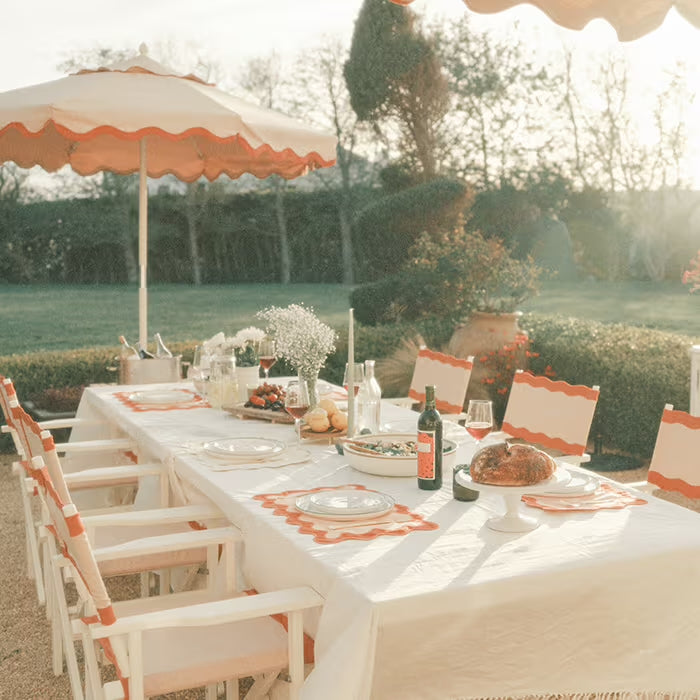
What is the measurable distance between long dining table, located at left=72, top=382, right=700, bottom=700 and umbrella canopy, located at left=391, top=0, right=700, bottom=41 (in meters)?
1.32

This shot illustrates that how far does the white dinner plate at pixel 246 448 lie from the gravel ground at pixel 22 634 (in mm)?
877

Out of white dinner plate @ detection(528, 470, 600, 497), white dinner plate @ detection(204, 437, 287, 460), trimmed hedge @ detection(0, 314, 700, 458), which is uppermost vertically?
white dinner plate @ detection(204, 437, 287, 460)

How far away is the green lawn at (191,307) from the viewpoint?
15.4m

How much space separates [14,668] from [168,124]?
2645mm

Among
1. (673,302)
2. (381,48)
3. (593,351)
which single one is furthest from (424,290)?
(673,302)

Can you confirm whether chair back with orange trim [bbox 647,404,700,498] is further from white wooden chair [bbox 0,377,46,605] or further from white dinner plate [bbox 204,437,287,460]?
white wooden chair [bbox 0,377,46,605]

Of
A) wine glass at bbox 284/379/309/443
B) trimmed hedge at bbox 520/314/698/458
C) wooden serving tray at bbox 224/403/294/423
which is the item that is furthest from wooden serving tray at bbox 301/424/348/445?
trimmed hedge at bbox 520/314/698/458

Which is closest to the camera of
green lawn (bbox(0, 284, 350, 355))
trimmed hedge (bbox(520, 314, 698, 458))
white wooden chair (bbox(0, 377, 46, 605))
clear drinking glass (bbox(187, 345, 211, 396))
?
white wooden chair (bbox(0, 377, 46, 605))

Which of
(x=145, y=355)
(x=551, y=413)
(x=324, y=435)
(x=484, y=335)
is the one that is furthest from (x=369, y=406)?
(x=484, y=335)

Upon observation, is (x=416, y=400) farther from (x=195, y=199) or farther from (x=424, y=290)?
(x=195, y=199)

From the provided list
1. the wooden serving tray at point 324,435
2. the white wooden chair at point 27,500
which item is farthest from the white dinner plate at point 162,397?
the wooden serving tray at point 324,435

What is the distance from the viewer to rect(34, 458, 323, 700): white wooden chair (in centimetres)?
192

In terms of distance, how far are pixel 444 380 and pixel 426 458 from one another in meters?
2.10

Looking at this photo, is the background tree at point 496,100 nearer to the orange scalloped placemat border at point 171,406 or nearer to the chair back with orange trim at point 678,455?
the orange scalloped placemat border at point 171,406
